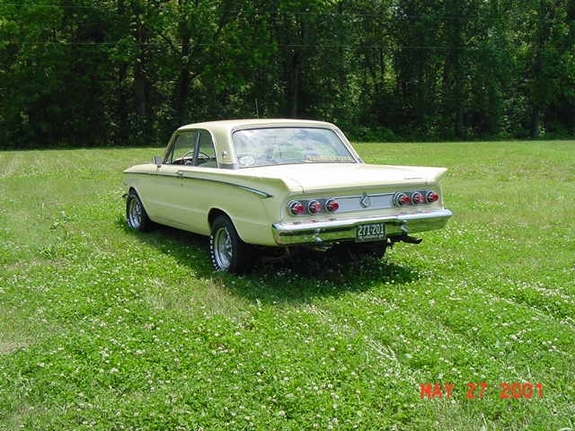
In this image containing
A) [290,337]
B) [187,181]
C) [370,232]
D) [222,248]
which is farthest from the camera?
[187,181]

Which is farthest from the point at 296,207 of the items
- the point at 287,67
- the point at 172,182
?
the point at 287,67

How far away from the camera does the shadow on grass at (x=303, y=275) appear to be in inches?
246

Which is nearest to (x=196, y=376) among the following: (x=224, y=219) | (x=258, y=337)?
(x=258, y=337)

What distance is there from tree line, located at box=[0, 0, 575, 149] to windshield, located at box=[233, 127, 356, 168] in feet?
78.6

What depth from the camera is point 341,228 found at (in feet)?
20.0

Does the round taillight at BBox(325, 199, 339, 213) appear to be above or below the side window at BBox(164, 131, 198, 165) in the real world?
below

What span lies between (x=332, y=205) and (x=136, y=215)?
467 cm

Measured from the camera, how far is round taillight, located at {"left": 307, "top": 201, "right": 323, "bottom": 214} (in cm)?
604

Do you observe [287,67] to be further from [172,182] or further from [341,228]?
[341,228]

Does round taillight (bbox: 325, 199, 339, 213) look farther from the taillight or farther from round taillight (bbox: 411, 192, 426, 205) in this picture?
round taillight (bbox: 411, 192, 426, 205)

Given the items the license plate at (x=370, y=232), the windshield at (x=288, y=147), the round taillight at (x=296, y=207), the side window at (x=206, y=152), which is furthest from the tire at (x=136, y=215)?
the license plate at (x=370, y=232)

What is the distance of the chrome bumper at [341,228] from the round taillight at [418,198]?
0.13m
